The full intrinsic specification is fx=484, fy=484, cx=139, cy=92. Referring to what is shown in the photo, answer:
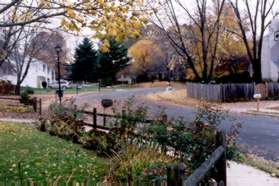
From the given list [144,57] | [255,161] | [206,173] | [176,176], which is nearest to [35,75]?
[144,57]

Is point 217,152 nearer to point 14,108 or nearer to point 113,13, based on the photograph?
point 113,13

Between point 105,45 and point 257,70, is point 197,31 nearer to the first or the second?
point 257,70

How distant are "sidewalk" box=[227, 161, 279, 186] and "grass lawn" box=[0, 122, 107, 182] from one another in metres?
2.52

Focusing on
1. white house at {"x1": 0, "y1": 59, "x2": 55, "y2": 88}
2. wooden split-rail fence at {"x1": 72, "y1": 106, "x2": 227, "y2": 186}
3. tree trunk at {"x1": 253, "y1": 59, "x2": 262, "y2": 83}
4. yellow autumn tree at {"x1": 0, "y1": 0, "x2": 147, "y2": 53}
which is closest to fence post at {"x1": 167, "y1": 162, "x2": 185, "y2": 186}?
wooden split-rail fence at {"x1": 72, "y1": 106, "x2": 227, "y2": 186}

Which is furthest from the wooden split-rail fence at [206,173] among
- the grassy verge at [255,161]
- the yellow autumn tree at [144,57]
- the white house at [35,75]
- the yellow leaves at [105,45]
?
the white house at [35,75]

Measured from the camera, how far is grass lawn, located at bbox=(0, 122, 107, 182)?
9141 millimetres

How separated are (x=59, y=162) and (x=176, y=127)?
303cm

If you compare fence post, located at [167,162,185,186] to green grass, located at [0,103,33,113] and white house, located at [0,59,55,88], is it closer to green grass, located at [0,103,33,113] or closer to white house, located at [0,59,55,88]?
green grass, located at [0,103,33,113]

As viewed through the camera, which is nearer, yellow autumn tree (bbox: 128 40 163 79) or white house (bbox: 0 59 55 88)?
white house (bbox: 0 59 55 88)

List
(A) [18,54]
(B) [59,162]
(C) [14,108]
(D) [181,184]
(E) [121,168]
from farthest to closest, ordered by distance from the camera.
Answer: (A) [18,54] < (C) [14,108] < (B) [59,162] < (E) [121,168] < (D) [181,184]

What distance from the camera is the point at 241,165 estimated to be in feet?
35.7

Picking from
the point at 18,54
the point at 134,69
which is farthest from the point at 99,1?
the point at 134,69

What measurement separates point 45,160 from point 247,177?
4425 mm

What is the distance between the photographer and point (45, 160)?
10836mm
